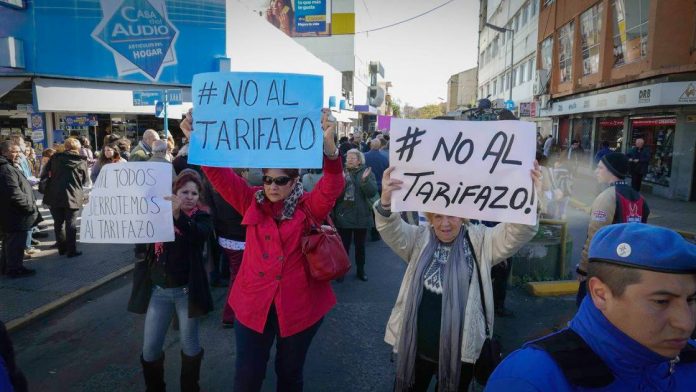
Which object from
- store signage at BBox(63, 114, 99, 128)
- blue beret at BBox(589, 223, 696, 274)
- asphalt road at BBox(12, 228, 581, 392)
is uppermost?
store signage at BBox(63, 114, 99, 128)

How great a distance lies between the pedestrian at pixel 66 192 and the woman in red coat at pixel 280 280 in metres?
5.73

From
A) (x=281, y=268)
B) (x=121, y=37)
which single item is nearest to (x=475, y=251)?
(x=281, y=268)

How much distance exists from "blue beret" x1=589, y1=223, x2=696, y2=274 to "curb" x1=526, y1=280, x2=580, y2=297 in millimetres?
4989

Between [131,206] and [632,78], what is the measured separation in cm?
1793

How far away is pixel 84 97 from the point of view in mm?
16922

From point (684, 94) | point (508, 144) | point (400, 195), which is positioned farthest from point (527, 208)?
point (684, 94)

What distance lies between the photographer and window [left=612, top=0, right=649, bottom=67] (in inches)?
620

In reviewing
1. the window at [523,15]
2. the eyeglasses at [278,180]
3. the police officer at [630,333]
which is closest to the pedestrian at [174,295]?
the eyeglasses at [278,180]

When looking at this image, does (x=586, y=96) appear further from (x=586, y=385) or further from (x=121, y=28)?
(x=586, y=385)

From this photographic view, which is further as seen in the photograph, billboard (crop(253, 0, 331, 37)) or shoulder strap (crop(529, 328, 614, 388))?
billboard (crop(253, 0, 331, 37))

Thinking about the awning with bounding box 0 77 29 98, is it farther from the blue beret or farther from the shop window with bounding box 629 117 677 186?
the shop window with bounding box 629 117 677 186

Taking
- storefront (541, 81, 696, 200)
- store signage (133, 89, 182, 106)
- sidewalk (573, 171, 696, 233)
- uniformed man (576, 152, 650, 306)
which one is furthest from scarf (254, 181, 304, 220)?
storefront (541, 81, 696, 200)

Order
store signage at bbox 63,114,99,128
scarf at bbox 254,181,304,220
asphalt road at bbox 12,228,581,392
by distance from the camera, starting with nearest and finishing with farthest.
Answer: scarf at bbox 254,181,304,220 < asphalt road at bbox 12,228,581,392 < store signage at bbox 63,114,99,128

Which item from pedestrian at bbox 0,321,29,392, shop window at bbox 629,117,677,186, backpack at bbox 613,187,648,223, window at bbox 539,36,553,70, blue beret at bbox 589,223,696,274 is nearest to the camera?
blue beret at bbox 589,223,696,274
